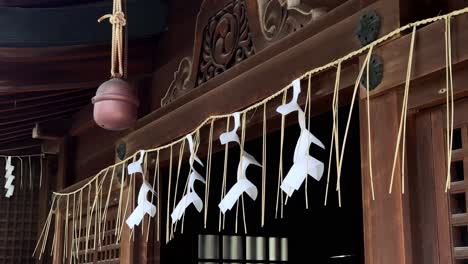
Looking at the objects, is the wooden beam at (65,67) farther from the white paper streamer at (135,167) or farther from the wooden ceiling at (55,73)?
the white paper streamer at (135,167)

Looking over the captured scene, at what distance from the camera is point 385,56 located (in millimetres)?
2434

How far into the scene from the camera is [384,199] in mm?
2373

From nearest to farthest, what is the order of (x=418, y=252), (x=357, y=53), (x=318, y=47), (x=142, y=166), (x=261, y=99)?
(x=418, y=252) → (x=357, y=53) → (x=318, y=47) → (x=261, y=99) → (x=142, y=166)

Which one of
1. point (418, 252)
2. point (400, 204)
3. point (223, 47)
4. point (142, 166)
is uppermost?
Result: point (223, 47)

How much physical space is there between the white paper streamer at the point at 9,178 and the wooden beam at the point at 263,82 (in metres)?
2.83

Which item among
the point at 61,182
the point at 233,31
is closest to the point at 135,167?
the point at 233,31

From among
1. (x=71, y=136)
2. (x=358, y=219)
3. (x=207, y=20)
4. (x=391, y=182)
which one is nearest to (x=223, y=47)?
(x=207, y=20)

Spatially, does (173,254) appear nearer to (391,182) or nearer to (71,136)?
(71,136)

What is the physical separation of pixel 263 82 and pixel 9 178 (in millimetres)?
4301

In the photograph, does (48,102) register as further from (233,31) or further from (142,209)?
(233,31)

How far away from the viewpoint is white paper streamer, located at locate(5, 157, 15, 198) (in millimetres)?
6684

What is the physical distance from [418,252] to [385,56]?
68cm

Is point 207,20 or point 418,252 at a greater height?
point 207,20

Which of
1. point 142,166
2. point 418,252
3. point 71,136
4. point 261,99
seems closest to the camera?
point 418,252
